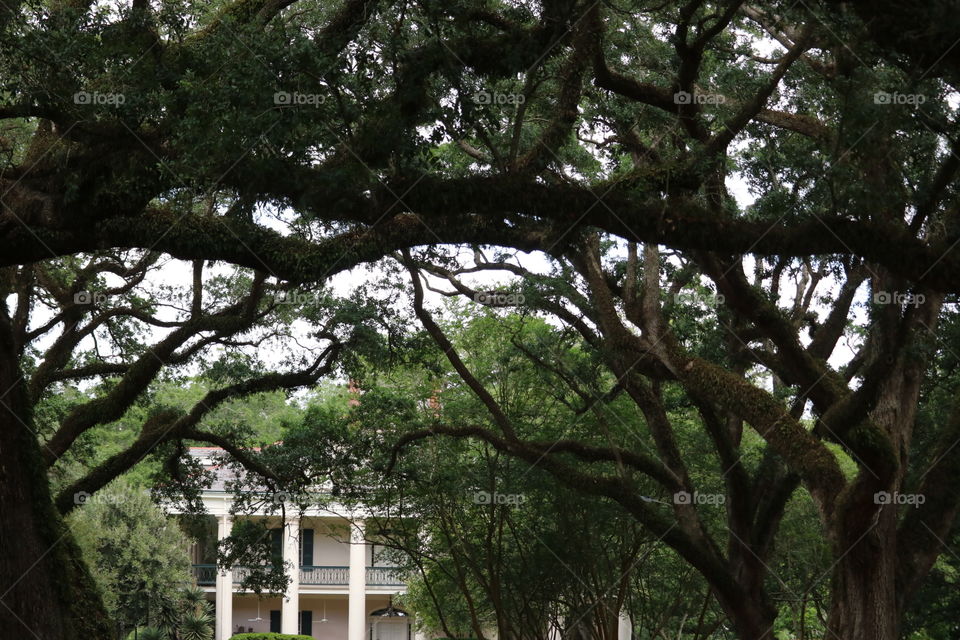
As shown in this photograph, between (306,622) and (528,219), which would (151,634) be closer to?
(306,622)

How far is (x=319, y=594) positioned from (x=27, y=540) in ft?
86.4

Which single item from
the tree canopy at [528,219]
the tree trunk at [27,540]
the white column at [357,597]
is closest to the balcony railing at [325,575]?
the white column at [357,597]

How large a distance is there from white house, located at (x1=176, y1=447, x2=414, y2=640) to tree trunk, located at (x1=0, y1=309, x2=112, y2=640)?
23412 mm

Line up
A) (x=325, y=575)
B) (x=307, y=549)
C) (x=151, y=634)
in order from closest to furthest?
(x=151, y=634) < (x=325, y=575) < (x=307, y=549)

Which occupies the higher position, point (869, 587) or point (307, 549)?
point (307, 549)

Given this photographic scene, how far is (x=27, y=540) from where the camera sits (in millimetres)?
9039

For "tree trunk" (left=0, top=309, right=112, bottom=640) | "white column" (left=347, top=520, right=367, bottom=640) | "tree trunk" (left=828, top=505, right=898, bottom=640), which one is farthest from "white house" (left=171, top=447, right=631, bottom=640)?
"tree trunk" (left=828, top=505, right=898, bottom=640)

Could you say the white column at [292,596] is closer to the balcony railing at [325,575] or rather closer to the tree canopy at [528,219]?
the balcony railing at [325,575]

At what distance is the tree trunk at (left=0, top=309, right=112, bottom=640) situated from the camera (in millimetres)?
8812

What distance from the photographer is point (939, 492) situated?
10.9m

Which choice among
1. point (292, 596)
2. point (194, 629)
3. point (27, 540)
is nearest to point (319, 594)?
point (292, 596)

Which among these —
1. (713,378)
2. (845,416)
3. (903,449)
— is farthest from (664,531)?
(845,416)

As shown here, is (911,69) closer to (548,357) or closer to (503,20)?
(503,20)

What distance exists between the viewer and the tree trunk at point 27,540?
881 centimetres
